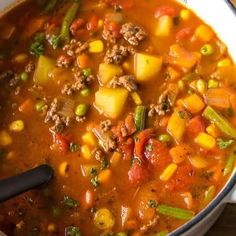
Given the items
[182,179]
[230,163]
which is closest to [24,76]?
[182,179]

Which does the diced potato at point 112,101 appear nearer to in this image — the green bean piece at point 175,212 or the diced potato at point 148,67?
the diced potato at point 148,67

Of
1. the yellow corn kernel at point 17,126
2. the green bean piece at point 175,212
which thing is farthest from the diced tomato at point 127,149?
the yellow corn kernel at point 17,126

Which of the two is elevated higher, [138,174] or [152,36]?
[152,36]

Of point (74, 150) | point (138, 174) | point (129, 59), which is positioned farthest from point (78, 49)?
point (138, 174)

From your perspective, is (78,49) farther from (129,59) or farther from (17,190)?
(17,190)

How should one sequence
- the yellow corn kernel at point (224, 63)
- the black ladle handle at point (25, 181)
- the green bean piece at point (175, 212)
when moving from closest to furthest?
the black ladle handle at point (25, 181) < the green bean piece at point (175, 212) < the yellow corn kernel at point (224, 63)

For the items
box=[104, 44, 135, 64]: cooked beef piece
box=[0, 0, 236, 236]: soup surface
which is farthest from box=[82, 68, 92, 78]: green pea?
box=[104, 44, 135, 64]: cooked beef piece
